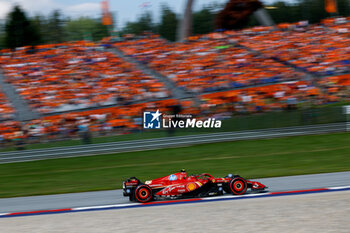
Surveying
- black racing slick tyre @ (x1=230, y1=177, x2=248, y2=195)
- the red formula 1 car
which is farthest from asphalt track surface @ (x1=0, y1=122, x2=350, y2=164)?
black racing slick tyre @ (x1=230, y1=177, x2=248, y2=195)

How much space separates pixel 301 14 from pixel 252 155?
17.4 meters

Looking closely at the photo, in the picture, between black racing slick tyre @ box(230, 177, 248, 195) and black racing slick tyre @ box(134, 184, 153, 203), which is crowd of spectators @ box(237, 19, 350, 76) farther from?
black racing slick tyre @ box(134, 184, 153, 203)

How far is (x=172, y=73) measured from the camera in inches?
840

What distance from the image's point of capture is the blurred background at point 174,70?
15.3 m

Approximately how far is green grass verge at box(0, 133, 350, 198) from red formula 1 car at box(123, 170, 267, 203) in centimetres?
235

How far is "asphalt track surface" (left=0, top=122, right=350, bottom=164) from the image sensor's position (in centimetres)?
1433

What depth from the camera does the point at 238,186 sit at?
785cm

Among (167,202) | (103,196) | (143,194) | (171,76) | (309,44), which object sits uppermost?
(309,44)

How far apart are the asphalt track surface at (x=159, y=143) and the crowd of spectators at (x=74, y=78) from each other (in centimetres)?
371

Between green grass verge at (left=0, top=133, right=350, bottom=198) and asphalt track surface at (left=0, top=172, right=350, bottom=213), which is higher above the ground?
asphalt track surface at (left=0, top=172, right=350, bottom=213)

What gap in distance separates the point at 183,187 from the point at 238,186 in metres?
1.02

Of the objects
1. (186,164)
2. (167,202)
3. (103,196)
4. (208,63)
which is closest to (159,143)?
(186,164)

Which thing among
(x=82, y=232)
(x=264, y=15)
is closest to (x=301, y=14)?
(x=264, y=15)

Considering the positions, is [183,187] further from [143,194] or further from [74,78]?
[74,78]
